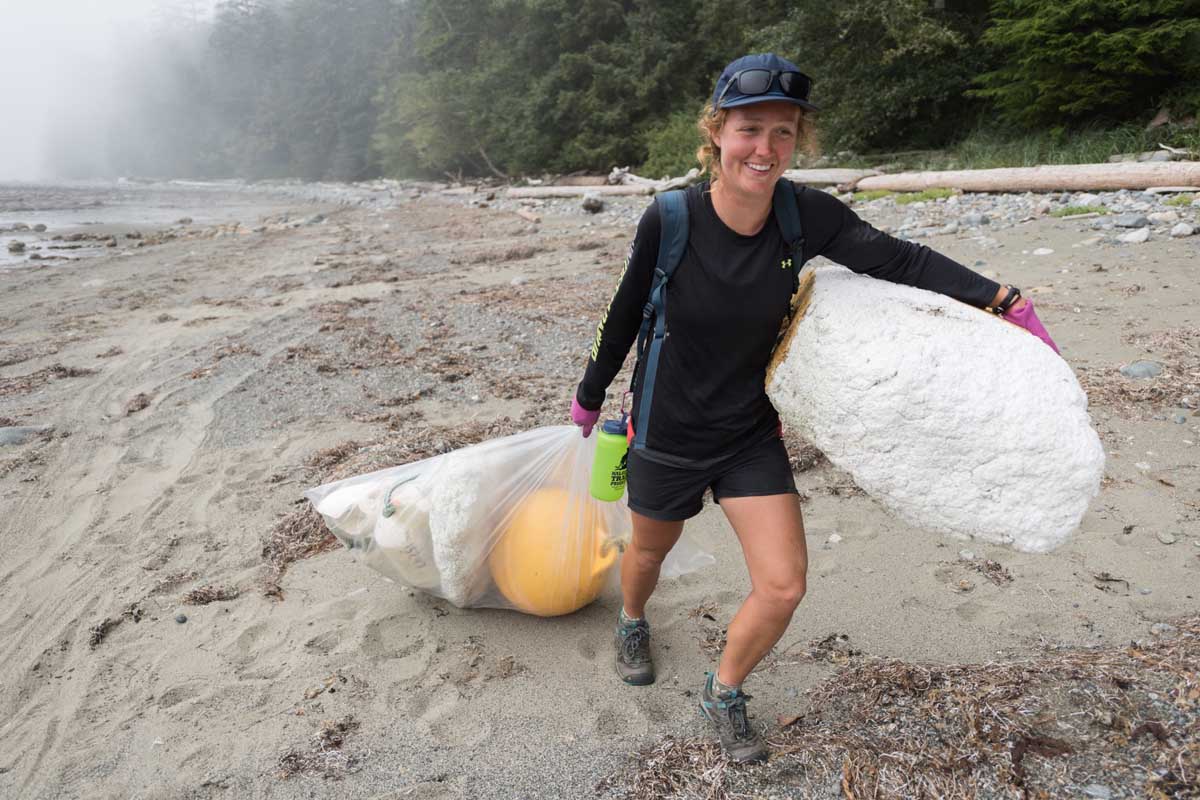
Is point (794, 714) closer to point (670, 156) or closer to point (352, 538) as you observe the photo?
point (352, 538)

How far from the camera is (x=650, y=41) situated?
25219 mm

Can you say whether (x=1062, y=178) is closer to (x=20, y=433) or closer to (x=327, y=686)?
(x=327, y=686)

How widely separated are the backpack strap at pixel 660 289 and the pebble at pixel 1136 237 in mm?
6705

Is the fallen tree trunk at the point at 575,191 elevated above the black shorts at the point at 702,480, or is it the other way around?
the black shorts at the point at 702,480

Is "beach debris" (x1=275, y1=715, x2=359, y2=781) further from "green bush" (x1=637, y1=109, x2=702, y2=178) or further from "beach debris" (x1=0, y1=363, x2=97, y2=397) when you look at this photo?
"green bush" (x1=637, y1=109, x2=702, y2=178)

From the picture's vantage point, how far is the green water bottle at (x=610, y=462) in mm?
2598

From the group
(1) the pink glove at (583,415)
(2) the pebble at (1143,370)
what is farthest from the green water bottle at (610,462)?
(2) the pebble at (1143,370)

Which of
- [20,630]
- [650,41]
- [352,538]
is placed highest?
[650,41]

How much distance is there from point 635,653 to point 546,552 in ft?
1.60

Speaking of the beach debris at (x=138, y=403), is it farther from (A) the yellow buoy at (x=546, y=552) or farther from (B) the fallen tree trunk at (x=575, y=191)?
(B) the fallen tree trunk at (x=575, y=191)

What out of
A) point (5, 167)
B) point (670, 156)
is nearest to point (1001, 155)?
point (670, 156)

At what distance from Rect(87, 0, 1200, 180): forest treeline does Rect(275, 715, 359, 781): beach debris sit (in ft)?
47.4

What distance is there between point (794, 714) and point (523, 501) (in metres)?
1.20

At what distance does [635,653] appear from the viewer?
275 cm
